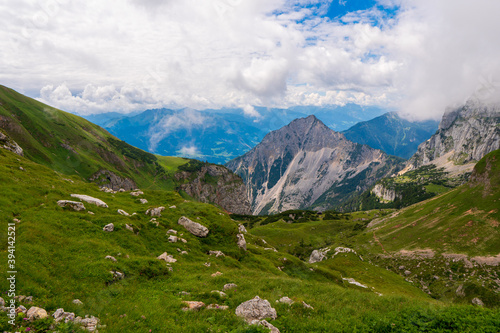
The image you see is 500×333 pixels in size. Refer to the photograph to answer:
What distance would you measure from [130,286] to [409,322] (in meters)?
21.1

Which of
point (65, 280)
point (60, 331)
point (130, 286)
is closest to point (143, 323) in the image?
point (60, 331)

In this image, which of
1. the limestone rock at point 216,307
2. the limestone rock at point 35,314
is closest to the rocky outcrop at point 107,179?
the limestone rock at point 35,314

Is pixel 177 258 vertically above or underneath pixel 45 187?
underneath

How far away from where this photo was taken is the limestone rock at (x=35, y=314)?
1204cm

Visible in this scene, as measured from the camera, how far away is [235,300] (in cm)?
1833

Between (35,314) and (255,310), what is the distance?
509 inches

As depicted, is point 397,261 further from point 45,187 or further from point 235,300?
point 45,187

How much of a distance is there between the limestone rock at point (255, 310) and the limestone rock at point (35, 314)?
37.2 feet

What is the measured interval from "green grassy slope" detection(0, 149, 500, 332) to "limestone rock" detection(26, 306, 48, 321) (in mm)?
406

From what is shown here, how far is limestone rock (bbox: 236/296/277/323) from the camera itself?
15570 millimetres

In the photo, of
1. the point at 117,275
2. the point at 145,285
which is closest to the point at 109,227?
the point at 117,275

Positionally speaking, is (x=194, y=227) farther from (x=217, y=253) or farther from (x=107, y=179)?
(x=107, y=179)

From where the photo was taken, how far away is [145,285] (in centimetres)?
1994

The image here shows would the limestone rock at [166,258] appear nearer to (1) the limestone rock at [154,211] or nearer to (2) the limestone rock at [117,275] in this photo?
(2) the limestone rock at [117,275]
